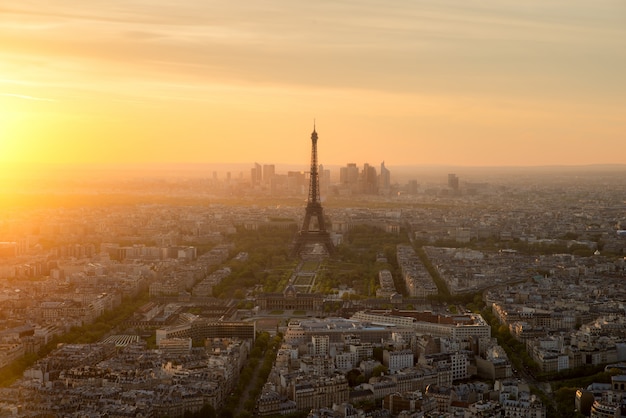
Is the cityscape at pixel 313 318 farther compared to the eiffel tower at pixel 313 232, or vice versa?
the eiffel tower at pixel 313 232

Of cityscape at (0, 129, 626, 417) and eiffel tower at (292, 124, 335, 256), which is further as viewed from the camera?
eiffel tower at (292, 124, 335, 256)

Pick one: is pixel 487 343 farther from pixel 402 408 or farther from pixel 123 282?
pixel 123 282

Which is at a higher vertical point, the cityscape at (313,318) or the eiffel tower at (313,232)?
the eiffel tower at (313,232)

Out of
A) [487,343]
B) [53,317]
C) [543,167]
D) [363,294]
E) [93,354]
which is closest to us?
[93,354]

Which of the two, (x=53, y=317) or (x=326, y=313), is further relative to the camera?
(x=326, y=313)

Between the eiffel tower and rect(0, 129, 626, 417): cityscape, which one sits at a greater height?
the eiffel tower

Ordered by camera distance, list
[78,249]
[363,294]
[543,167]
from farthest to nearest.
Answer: [543,167], [78,249], [363,294]

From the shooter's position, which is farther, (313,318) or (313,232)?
(313,232)

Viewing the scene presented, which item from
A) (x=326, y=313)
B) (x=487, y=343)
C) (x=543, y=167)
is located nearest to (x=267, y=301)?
(x=326, y=313)

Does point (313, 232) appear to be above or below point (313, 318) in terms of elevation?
above

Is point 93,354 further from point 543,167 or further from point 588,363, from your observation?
point 543,167
